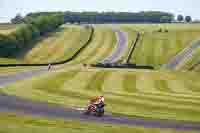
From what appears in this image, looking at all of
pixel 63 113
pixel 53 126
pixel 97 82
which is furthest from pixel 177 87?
pixel 53 126

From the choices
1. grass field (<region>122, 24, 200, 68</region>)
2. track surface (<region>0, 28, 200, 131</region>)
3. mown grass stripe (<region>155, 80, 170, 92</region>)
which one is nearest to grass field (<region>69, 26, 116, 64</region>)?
grass field (<region>122, 24, 200, 68</region>)

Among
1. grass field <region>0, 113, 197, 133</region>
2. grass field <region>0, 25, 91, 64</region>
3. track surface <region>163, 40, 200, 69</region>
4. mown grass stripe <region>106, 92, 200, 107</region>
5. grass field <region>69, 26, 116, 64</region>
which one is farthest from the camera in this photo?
grass field <region>0, 25, 91, 64</region>

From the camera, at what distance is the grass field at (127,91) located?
4050 cm

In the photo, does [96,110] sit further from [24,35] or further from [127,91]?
[24,35]

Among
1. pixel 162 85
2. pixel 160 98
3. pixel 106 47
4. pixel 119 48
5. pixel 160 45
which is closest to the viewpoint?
pixel 160 98

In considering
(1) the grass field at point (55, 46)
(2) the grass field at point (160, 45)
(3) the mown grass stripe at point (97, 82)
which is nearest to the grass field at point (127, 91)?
(3) the mown grass stripe at point (97, 82)

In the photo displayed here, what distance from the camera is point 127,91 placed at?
5191 cm

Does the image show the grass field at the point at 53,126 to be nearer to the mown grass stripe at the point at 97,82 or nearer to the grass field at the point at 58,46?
the mown grass stripe at the point at 97,82

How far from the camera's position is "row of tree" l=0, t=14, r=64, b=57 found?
415 ft

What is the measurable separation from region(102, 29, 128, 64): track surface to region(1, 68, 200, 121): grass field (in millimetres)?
48570

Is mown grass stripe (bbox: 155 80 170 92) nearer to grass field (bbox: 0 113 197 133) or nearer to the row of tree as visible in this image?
grass field (bbox: 0 113 197 133)

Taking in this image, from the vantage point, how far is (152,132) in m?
31.2

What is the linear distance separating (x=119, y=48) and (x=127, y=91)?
90.4 meters

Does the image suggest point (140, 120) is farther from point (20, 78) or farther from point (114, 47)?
point (114, 47)
